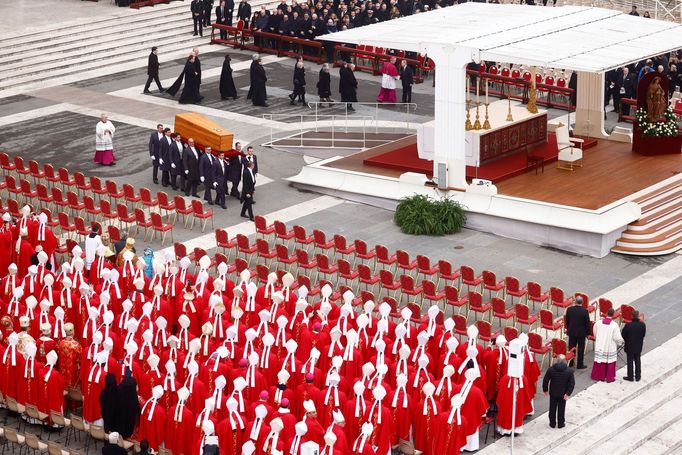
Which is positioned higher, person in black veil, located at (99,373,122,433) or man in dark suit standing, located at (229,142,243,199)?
man in dark suit standing, located at (229,142,243,199)

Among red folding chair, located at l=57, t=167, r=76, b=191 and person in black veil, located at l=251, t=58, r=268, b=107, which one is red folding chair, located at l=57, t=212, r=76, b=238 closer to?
red folding chair, located at l=57, t=167, r=76, b=191

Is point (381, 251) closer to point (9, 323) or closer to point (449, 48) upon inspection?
point (449, 48)

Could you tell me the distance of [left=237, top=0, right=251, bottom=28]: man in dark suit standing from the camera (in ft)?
158

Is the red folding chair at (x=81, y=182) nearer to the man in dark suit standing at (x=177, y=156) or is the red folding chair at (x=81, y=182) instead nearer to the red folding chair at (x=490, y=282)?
the man in dark suit standing at (x=177, y=156)

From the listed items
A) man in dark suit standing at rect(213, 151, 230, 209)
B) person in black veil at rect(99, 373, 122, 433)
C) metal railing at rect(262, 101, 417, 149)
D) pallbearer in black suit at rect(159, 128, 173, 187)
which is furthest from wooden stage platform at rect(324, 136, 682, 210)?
person in black veil at rect(99, 373, 122, 433)

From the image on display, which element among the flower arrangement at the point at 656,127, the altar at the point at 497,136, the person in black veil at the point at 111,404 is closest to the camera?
the person in black veil at the point at 111,404

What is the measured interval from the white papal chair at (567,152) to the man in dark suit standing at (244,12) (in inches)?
630

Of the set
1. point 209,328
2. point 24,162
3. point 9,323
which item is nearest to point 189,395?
point 209,328

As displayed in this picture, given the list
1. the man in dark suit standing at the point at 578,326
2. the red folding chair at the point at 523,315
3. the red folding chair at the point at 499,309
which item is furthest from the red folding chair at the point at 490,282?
the man in dark suit standing at the point at 578,326

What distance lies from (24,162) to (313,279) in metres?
10.9

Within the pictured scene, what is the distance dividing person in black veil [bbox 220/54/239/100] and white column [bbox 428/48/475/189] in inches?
445

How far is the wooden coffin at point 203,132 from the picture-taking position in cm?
3409

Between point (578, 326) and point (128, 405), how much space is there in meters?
7.80

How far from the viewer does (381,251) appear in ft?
95.0
